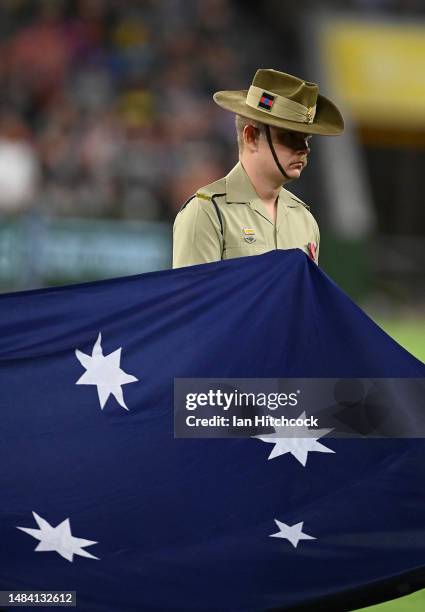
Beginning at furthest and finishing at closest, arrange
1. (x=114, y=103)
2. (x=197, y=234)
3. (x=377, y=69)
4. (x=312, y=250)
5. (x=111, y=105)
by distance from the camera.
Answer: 1. (x=377, y=69)
2. (x=114, y=103)
3. (x=111, y=105)
4. (x=312, y=250)
5. (x=197, y=234)

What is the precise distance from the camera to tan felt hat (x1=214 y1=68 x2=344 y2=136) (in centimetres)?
470

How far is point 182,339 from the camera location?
15.2 ft

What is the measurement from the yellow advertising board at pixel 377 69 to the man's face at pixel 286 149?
1790 centimetres

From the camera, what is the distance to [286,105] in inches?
186

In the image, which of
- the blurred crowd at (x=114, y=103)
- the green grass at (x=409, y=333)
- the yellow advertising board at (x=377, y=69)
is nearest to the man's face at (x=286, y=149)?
the green grass at (x=409, y=333)

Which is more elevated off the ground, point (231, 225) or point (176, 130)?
point (176, 130)

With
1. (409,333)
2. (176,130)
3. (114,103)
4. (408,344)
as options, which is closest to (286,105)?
(408,344)

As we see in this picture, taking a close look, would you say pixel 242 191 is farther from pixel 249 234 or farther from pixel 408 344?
pixel 408 344

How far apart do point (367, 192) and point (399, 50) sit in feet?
8.59

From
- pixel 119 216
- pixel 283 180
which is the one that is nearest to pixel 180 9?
pixel 119 216

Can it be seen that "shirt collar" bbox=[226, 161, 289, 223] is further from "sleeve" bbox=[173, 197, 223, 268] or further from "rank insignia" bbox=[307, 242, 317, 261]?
"rank insignia" bbox=[307, 242, 317, 261]

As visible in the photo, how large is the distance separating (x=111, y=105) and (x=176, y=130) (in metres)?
0.99

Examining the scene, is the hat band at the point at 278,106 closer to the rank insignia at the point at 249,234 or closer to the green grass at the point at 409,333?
the rank insignia at the point at 249,234

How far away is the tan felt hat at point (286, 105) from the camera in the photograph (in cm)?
470
